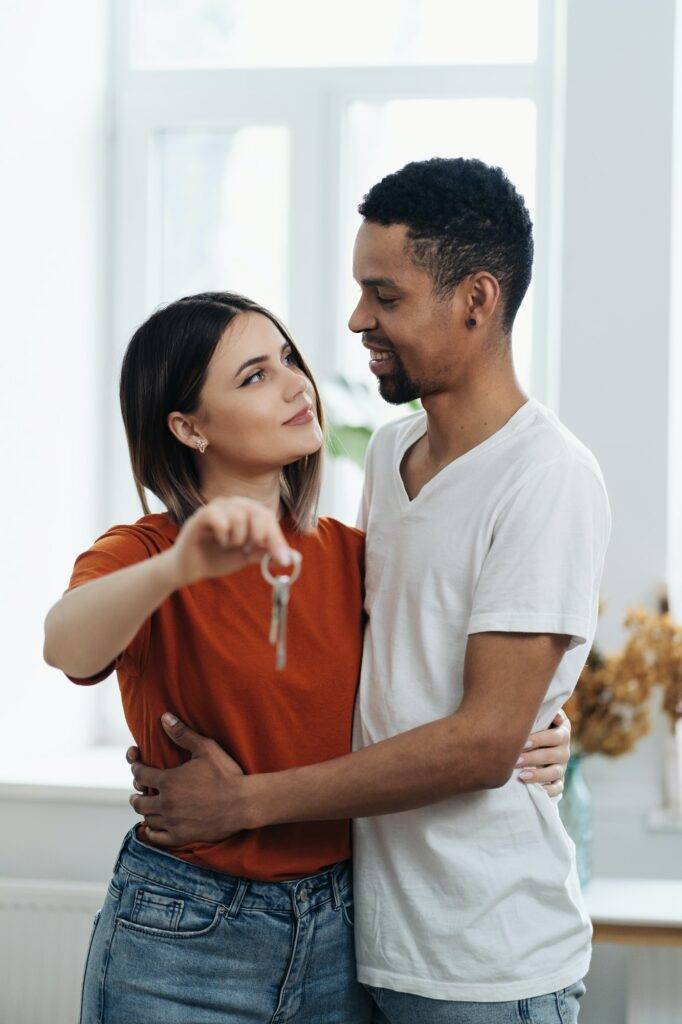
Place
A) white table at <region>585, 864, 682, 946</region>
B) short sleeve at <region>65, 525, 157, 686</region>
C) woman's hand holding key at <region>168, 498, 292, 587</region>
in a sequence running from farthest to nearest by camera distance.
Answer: white table at <region>585, 864, 682, 946</region> < short sleeve at <region>65, 525, 157, 686</region> < woman's hand holding key at <region>168, 498, 292, 587</region>

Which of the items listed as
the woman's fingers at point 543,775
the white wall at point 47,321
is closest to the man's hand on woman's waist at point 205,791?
the woman's fingers at point 543,775

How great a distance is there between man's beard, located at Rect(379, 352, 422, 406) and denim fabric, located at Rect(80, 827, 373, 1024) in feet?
1.79

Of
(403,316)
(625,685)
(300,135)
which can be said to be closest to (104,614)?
(403,316)

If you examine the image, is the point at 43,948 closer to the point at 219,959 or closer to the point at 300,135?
the point at 219,959

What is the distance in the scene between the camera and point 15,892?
2.54 metres

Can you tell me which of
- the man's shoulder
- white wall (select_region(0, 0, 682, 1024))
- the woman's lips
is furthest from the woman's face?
white wall (select_region(0, 0, 682, 1024))

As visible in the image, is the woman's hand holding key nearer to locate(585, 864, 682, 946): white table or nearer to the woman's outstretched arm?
the woman's outstretched arm

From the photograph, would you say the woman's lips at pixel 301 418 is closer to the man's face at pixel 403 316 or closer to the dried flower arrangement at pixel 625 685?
the man's face at pixel 403 316

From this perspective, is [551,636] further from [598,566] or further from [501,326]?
[501,326]

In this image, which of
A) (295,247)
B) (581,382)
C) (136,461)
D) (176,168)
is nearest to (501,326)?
(136,461)

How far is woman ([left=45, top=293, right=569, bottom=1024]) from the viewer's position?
1277 mm

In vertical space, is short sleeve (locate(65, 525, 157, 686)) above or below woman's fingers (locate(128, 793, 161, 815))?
above

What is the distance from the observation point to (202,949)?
128 cm

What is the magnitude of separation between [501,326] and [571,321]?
1.24m
